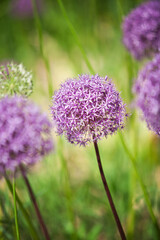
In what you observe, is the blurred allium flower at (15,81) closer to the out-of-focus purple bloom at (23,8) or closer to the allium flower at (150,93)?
the allium flower at (150,93)

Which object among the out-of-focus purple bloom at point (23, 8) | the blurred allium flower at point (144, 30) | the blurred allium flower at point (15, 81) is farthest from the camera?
the out-of-focus purple bloom at point (23, 8)

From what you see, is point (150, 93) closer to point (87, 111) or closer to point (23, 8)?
point (87, 111)

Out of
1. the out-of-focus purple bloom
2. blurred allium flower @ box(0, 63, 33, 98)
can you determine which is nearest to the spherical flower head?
blurred allium flower @ box(0, 63, 33, 98)

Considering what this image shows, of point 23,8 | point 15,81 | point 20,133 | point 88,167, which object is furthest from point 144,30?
point 23,8

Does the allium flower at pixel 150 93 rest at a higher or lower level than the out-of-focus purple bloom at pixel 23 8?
lower

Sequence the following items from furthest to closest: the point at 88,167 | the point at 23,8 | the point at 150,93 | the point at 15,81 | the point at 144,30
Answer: the point at 23,8 → the point at 88,167 → the point at 144,30 → the point at 15,81 → the point at 150,93

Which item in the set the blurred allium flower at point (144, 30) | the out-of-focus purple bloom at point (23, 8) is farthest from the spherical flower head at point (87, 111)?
the out-of-focus purple bloom at point (23, 8)

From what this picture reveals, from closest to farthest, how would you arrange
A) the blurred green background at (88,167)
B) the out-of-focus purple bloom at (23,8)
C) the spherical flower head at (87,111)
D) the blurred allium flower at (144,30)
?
the spherical flower head at (87,111)
the blurred allium flower at (144,30)
the blurred green background at (88,167)
the out-of-focus purple bloom at (23,8)

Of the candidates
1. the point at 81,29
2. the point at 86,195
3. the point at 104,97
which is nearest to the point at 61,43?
Result: the point at 81,29

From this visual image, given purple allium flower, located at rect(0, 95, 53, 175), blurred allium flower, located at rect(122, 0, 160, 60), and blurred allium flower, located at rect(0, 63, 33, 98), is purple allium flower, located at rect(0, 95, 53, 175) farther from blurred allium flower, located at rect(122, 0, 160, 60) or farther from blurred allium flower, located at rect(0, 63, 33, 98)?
blurred allium flower, located at rect(122, 0, 160, 60)
